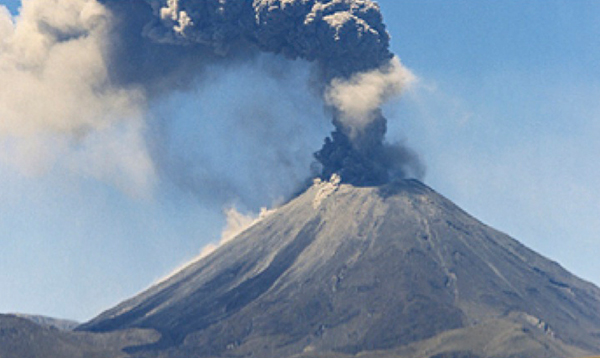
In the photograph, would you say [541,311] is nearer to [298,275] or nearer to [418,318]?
[418,318]

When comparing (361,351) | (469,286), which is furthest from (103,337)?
(469,286)

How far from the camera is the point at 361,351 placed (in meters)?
162

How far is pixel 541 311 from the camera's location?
599 ft

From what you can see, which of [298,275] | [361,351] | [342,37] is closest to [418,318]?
[361,351]

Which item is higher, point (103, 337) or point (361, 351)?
point (103, 337)

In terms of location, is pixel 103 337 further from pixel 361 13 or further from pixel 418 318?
pixel 361 13

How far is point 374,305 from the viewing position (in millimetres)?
176750

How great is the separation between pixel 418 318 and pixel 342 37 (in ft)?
149

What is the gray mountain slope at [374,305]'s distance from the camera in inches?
6501

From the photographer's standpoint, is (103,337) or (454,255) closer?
(103,337)

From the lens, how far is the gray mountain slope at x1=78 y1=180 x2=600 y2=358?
542ft

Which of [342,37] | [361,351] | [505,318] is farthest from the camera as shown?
[342,37]

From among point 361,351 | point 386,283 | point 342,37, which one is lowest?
point 361,351

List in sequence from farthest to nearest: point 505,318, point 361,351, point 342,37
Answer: point 342,37 → point 505,318 → point 361,351
